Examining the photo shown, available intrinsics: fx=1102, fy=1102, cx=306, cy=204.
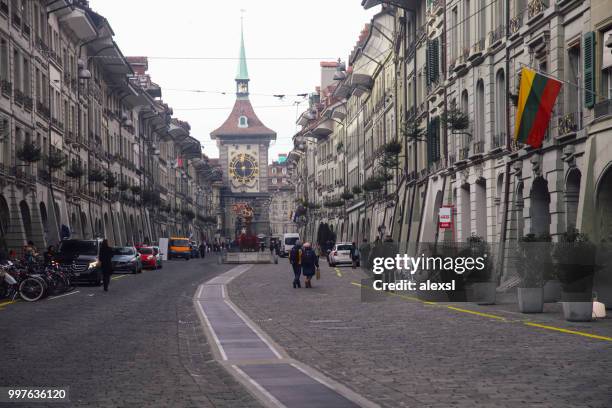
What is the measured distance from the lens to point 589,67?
87.2 ft

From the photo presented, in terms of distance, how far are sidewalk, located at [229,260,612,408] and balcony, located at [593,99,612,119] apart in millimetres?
5078

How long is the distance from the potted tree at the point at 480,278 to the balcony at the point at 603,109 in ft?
13.6

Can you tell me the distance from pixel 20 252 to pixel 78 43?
23.8 m

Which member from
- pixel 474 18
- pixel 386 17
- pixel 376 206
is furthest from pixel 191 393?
pixel 376 206

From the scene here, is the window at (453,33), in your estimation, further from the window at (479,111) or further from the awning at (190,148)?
the awning at (190,148)

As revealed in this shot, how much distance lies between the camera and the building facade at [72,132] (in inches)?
1882

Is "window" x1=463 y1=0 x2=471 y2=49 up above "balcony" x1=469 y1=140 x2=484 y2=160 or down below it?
above

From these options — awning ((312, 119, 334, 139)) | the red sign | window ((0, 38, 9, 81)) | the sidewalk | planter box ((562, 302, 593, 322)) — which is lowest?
the sidewalk

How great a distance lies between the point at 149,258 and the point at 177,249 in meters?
29.7

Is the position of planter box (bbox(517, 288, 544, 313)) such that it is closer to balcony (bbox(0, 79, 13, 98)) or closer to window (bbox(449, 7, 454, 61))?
window (bbox(449, 7, 454, 61))

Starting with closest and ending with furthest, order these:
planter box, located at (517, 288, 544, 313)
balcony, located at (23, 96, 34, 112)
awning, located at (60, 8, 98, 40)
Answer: planter box, located at (517, 288, 544, 313) → balcony, located at (23, 96, 34, 112) → awning, located at (60, 8, 98, 40)

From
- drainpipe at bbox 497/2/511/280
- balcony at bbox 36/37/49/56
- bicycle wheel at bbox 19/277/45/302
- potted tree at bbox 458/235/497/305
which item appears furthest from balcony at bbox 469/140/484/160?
balcony at bbox 36/37/49/56

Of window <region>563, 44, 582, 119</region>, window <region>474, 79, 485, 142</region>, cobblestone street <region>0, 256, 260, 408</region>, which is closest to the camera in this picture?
cobblestone street <region>0, 256, 260, 408</region>

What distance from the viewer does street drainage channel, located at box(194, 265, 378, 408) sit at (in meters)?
10.2
